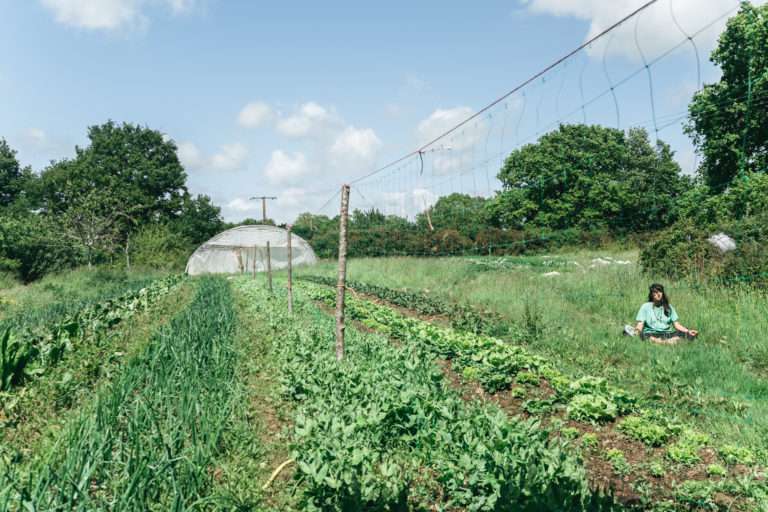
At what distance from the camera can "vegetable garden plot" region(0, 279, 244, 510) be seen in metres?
2.89

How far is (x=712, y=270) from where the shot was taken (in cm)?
962

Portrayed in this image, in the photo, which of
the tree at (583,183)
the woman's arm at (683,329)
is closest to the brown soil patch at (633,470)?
the woman's arm at (683,329)

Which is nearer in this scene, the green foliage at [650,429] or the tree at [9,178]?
the green foliage at [650,429]

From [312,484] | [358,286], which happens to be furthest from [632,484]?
[358,286]

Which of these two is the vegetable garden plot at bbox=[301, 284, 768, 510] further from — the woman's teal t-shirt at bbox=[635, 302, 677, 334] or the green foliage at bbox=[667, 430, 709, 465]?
the woman's teal t-shirt at bbox=[635, 302, 677, 334]

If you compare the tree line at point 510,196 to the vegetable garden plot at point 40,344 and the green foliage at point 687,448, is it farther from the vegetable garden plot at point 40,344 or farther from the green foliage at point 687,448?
the vegetable garden plot at point 40,344

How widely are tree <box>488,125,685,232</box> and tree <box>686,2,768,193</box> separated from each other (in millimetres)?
9783

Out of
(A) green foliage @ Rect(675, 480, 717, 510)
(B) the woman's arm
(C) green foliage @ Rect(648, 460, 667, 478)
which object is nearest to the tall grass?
(B) the woman's arm

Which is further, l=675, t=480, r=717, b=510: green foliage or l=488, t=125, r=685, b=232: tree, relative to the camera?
l=488, t=125, r=685, b=232: tree

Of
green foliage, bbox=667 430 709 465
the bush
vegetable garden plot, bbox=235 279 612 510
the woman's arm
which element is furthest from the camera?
the bush

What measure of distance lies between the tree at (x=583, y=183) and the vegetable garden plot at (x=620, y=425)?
3053cm

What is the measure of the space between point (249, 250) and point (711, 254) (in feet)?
105

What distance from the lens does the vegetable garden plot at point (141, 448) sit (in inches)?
114

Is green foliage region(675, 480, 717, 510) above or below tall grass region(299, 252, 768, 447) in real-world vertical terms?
below
